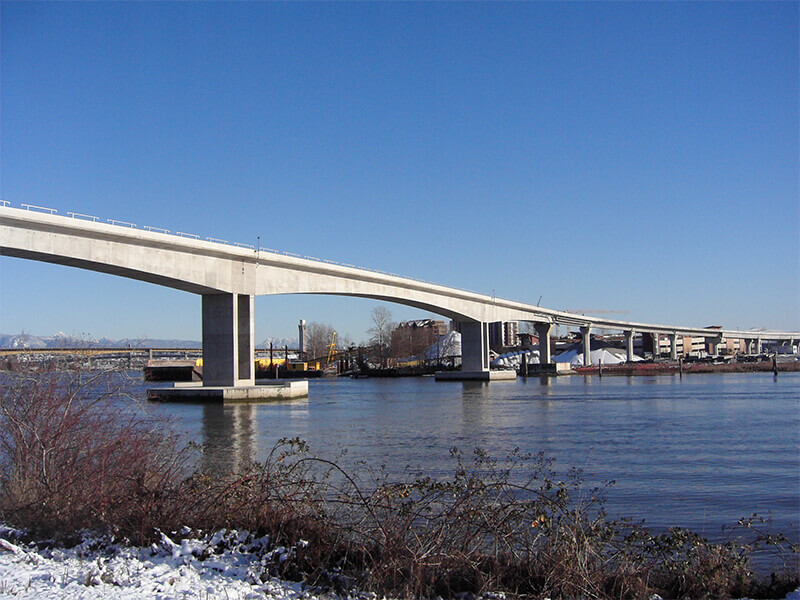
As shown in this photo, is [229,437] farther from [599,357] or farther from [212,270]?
[599,357]

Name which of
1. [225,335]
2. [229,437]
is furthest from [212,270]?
[229,437]

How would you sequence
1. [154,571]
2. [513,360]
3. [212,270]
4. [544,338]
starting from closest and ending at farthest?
[154,571]
[212,270]
[544,338]
[513,360]

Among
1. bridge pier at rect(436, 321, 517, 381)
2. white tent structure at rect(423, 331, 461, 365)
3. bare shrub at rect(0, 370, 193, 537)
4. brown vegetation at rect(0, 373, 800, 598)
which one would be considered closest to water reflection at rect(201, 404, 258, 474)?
bare shrub at rect(0, 370, 193, 537)

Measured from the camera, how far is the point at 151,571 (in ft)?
23.1

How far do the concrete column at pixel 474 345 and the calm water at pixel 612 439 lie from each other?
35.7 meters

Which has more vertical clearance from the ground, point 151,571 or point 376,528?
point 376,528

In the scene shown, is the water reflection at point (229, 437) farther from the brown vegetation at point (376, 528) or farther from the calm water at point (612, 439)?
the brown vegetation at point (376, 528)

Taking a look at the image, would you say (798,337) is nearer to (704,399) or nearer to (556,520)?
(704,399)

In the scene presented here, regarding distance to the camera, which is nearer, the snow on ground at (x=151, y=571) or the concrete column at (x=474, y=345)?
the snow on ground at (x=151, y=571)

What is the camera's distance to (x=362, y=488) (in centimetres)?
1298

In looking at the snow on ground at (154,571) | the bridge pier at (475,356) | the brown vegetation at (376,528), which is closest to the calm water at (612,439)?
the brown vegetation at (376,528)

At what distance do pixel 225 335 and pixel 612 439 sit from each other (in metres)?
28.6

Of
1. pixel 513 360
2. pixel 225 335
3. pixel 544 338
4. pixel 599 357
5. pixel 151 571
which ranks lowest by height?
pixel 513 360

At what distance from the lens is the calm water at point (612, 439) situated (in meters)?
13.9
